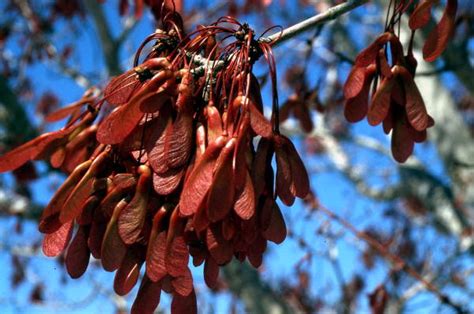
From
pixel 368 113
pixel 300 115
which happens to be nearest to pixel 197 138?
pixel 368 113

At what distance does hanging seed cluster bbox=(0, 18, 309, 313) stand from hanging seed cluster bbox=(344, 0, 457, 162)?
24 cm

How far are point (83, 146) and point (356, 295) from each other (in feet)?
18.7

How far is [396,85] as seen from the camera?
4.39 feet

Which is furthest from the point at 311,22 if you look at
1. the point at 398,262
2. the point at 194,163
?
the point at 398,262

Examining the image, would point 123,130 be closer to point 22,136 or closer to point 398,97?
point 398,97

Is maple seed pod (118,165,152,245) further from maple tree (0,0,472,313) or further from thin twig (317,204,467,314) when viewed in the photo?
thin twig (317,204,467,314)

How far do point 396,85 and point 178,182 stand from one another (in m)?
0.57

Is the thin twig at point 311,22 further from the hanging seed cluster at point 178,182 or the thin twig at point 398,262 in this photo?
the thin twig at point 398,262

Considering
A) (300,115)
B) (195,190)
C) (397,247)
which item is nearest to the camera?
(195,190)

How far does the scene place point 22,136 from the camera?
3648mm

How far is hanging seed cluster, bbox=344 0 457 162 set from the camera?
1.31m

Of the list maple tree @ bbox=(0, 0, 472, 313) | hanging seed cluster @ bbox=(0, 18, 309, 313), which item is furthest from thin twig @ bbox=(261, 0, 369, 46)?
hanging seed cluster @ bbox=(0, 18, 309, 313)

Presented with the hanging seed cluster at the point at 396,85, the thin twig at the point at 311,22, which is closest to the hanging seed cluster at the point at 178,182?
the thin twig at the point at 311,22

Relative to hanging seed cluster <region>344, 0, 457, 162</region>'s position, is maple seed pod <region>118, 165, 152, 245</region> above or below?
above
